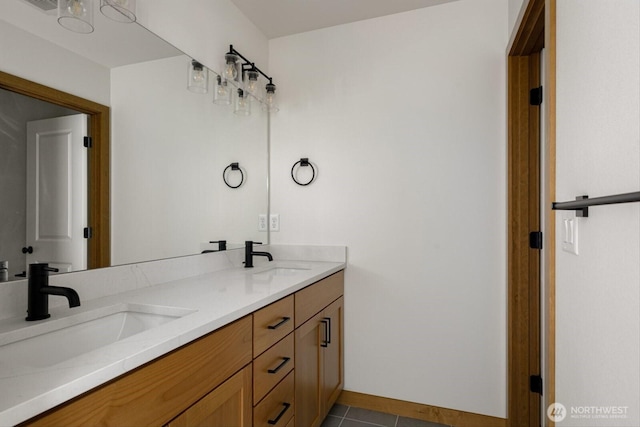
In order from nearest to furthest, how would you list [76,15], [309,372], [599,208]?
[599,208] < [76,15] < [309,372]

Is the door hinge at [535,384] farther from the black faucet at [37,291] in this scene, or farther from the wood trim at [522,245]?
the black faucet at [37,291]

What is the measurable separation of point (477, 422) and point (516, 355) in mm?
501

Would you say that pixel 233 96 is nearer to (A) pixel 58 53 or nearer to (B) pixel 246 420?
(A) pixel 58 53

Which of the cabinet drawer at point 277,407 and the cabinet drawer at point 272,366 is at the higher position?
the cabinet drawer at point 272,366

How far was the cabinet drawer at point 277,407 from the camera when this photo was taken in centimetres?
122

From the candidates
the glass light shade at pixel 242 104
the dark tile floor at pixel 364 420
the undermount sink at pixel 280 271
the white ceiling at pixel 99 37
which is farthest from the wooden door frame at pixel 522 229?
the white ceiling at pixel 99 37

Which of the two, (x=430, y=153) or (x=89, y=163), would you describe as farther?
(x=430, y=153)

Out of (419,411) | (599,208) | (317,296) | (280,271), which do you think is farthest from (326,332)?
(599,208)

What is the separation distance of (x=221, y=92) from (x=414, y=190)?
1.28 metres

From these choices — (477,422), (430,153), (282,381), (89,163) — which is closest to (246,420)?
(282,381)

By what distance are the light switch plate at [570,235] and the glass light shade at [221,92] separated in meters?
1.75

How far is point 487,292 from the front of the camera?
6.44ft

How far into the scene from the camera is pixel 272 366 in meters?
1.32

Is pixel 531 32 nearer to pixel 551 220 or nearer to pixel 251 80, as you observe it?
pixel 551 220
